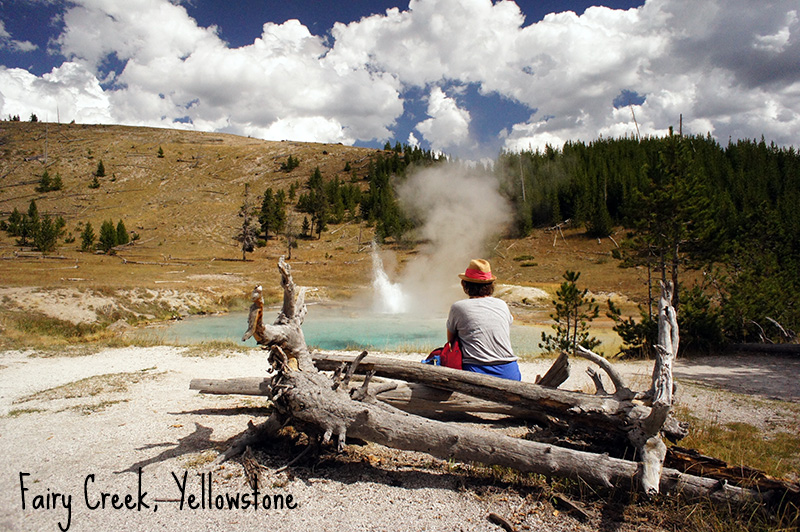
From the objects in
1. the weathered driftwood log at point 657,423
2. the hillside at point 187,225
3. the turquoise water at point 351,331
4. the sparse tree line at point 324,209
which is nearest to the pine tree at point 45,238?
the hillside at point 187,225

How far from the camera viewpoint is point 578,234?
2499 inches

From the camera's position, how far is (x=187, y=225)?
68125 mm

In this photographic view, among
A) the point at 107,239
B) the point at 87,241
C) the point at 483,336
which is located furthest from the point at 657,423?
the point at 87,241

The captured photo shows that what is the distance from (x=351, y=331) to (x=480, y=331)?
15.4 meters

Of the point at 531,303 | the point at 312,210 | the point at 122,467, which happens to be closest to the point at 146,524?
the point at 122,467

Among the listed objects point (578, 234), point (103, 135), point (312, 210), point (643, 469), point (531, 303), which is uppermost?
point (103, 135)

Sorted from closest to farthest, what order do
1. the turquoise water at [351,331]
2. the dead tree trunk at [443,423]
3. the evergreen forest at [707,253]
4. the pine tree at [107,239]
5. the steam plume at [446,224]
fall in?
the dead tree trunk at [443,423] < the evergreen forest at [707,253] < the turquoise water at [351,331] < the steam plume at [446,224] < the pine tree at [107,239]

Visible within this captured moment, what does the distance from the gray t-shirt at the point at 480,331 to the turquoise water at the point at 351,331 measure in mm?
8665

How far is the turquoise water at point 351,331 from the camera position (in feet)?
54.6

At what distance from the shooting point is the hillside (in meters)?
33.4

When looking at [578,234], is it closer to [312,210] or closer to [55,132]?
[312,210]

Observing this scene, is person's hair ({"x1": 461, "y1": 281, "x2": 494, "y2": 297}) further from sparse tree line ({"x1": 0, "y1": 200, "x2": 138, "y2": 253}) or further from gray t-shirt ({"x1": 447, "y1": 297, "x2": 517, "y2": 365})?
sparse tree line ({"x1": 0, "y1": 200, "x2": 138, "y2": 253})

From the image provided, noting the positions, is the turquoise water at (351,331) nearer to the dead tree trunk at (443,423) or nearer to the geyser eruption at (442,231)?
the geyser eruption at (442,231)

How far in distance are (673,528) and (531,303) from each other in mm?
28881
